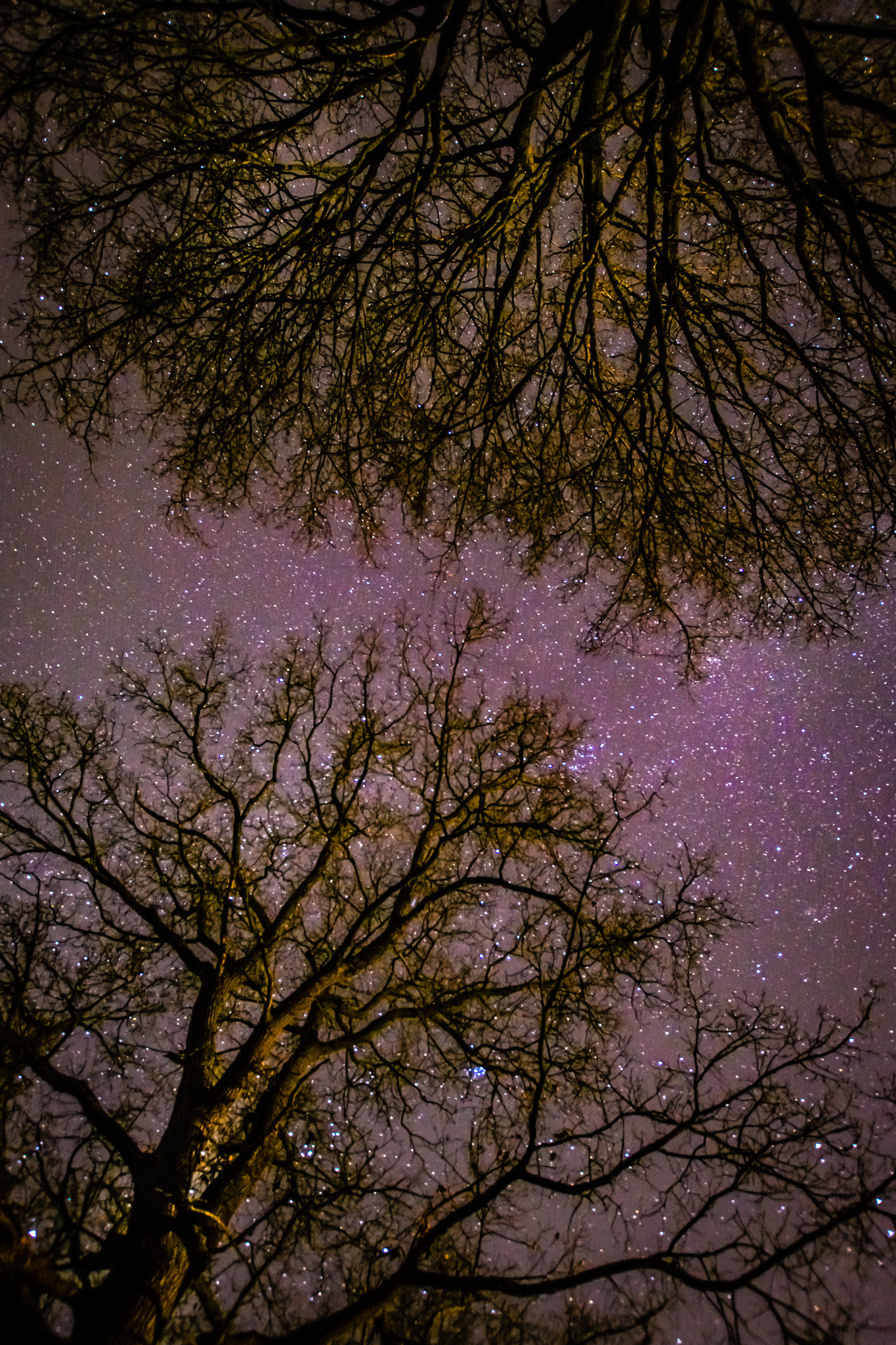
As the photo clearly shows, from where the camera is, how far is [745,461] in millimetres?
4449

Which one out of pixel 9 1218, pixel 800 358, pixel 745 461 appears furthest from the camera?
pixel 745 461

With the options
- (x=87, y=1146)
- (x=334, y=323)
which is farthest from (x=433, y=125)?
(x=87, y=1146)

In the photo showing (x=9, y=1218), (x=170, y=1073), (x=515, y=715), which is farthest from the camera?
(x=515, y=715)

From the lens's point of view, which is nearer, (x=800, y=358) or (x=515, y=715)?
(x=800, y=358)

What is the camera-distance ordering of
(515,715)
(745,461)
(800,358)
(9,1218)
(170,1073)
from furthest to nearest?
(515,715)
(170,1073)
(745,461)
(800,358)
(9,1218)

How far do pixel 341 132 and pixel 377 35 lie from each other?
534mm

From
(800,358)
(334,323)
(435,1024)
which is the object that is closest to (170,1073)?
(435,1024)

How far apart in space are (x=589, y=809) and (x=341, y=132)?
5.28m

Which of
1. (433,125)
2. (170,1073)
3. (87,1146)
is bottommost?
(87,1146)

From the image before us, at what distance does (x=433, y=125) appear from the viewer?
12.7 ft

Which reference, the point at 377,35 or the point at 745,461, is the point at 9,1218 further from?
the point at 377,35

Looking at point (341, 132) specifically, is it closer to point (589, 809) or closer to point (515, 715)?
point (515, 715)

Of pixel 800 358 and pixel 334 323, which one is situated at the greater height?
pixel 800 358

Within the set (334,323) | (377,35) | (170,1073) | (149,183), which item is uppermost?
(377,35)
